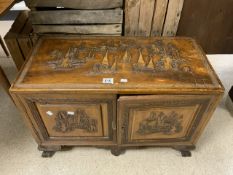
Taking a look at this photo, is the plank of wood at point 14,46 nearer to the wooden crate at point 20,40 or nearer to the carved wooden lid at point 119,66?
the wooden crate at point 20,40

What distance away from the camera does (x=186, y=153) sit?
122 centimetres

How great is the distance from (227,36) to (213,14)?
A: 229 millimetres

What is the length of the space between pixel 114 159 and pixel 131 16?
2.88 ft

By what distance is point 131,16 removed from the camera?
1.18 meters

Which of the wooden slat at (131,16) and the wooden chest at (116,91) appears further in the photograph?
the wooden slat at (131,16)

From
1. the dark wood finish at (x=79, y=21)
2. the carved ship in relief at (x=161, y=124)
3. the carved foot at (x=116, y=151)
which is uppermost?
the dark wood finish at (x=79, y=21)

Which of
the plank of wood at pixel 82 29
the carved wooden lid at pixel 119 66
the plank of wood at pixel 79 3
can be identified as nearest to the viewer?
the carved wooden lid at pixel 119 66

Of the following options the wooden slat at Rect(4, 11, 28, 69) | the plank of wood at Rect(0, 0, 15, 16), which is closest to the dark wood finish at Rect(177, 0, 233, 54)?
the plank of wood at Rect(0, 0, 15, 16)

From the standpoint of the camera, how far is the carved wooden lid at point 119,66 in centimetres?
85

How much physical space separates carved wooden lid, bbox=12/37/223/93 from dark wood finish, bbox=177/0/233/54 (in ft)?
0.72

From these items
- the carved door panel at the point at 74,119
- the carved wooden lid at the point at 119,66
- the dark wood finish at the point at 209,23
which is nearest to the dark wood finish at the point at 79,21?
the carved wooden lid at the point at 119,66

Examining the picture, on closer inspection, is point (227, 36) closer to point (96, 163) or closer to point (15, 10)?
point (96, 163)

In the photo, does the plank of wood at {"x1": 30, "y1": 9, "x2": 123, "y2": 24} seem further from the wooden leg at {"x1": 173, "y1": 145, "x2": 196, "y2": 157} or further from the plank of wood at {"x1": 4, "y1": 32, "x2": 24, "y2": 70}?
the wooden leg at {"x1": 173, "y1": 145, "x2": 196, "y2": 157}

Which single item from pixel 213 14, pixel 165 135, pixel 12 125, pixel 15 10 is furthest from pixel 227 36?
pixel 15 10
